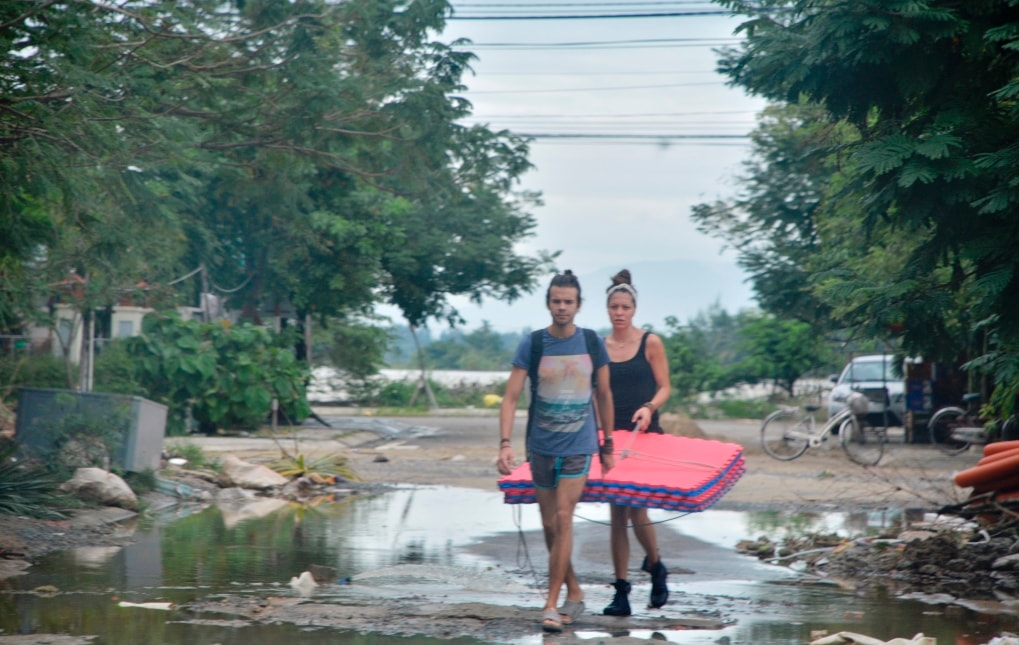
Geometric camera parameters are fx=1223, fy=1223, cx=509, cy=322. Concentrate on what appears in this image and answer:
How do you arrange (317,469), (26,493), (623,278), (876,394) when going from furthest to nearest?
1. (876,394)
2. (317,469)
3. (26,493)
4. (623,278)

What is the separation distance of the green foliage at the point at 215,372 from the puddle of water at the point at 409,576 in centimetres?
879

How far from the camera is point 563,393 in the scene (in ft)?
24.5

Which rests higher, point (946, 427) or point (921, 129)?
point (921, 129)

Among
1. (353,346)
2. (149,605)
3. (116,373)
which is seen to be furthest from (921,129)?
(353,346)

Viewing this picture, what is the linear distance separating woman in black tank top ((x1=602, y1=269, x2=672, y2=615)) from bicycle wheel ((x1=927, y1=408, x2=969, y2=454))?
16.1 metres

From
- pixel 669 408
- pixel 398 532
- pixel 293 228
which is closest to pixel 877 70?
pixel 398 532

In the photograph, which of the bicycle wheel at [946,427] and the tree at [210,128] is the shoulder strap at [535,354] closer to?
the tree at [210,128]

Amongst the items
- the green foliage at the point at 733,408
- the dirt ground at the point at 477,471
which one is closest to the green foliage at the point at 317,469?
the dirt ground at the point at 477,471

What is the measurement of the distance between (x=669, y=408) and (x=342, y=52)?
75.0ft

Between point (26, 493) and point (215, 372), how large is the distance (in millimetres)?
11548

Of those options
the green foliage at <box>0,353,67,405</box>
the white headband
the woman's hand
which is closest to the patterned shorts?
Result: the woman's hand

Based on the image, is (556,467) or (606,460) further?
(606,460)

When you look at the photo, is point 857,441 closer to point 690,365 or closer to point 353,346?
point 690,365

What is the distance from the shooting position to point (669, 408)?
37000mm
